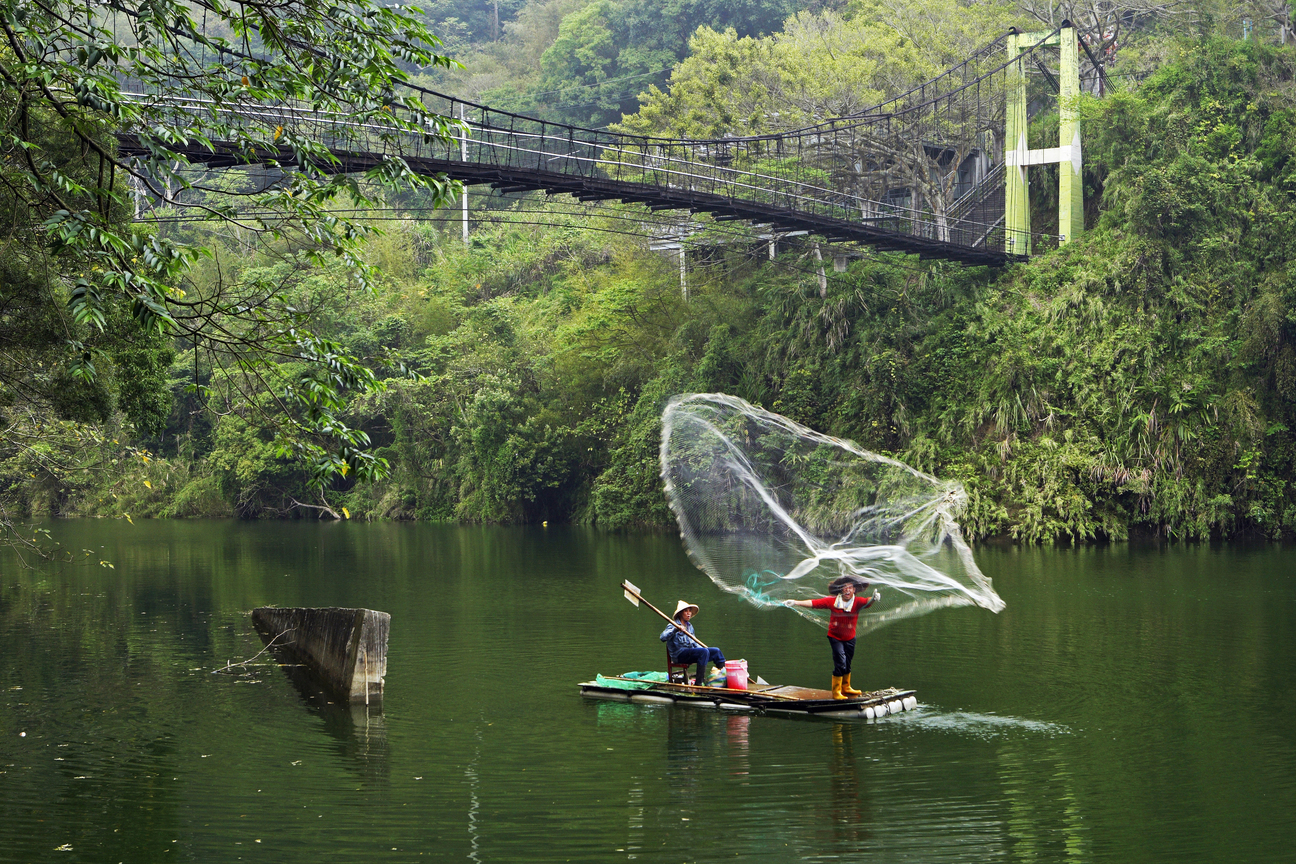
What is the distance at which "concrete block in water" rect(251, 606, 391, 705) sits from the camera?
1316cm

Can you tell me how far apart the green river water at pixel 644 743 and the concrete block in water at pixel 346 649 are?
14.4 inches

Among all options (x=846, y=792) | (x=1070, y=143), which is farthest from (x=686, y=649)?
(x=1070, y=143)

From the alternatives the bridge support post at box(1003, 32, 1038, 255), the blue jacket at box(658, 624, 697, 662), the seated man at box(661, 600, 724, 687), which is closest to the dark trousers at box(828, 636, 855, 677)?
the seated man at box(661, 600, 724, 687)

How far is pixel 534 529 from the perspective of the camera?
140 ft

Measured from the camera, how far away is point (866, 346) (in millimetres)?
37250

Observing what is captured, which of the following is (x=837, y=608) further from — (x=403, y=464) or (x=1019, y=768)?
(x=403, y=464)

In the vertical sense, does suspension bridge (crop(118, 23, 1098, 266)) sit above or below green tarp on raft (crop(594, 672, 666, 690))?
above

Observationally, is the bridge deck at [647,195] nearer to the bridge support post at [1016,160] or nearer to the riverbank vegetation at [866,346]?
the bridge support post at [1016,160]

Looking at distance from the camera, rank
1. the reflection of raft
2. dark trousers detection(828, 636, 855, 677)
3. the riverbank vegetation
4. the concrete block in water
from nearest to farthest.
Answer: the reflection of raft → dark trousers detection(828, 636, 855, 677) → the concrete block in water → the riverbank vegetation

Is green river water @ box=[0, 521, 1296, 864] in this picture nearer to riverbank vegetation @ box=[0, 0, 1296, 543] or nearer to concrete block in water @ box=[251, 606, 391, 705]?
concrete block in water @ box=[251, 606, 391, 705]

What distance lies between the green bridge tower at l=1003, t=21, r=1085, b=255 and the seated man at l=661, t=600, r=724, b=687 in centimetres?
2684

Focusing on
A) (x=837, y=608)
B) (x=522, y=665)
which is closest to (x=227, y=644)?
(x=522, y=665)

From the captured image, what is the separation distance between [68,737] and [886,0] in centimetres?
3887

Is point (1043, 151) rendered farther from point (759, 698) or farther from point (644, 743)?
point (644, 743)
